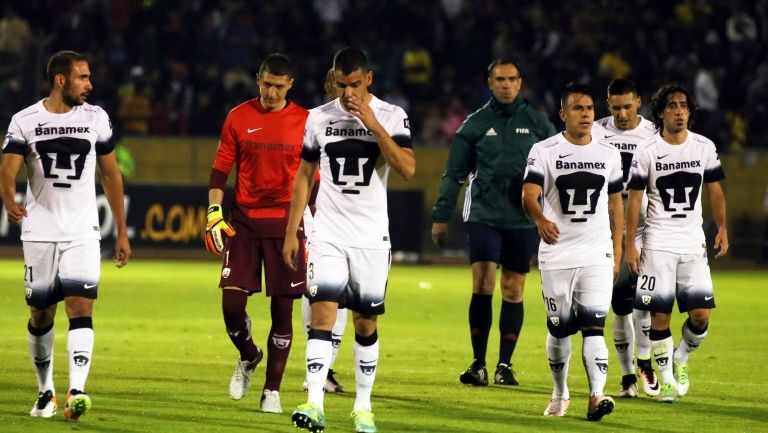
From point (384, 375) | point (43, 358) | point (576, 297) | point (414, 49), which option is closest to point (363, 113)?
point (576, 297)

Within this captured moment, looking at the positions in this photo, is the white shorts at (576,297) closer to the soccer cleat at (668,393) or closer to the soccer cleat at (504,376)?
the soccer cleat at (668,393)

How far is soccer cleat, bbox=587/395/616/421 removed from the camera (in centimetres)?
989

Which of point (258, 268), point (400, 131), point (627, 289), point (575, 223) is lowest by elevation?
point (627, 289)

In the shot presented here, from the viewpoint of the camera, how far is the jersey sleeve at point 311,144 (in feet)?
31.1

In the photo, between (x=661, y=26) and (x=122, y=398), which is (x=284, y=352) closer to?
(x=122, y=398)

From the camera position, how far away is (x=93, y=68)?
3052cm

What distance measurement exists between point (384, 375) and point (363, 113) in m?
4.07

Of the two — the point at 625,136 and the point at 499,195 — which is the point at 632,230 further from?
the point at 499,195

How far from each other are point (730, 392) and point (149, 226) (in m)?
17.0

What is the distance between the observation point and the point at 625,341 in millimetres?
11867

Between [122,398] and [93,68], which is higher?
[93,68]

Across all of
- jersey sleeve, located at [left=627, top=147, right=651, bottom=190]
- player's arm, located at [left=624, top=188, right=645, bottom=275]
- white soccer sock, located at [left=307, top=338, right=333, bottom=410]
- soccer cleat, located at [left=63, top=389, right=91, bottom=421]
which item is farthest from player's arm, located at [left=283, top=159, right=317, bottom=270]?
jersey sleeve, located at [left=627, top=147, right=651, bottom=190]

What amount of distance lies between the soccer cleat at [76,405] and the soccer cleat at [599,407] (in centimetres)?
310

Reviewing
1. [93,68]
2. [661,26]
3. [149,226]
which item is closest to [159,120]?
[93,68]
